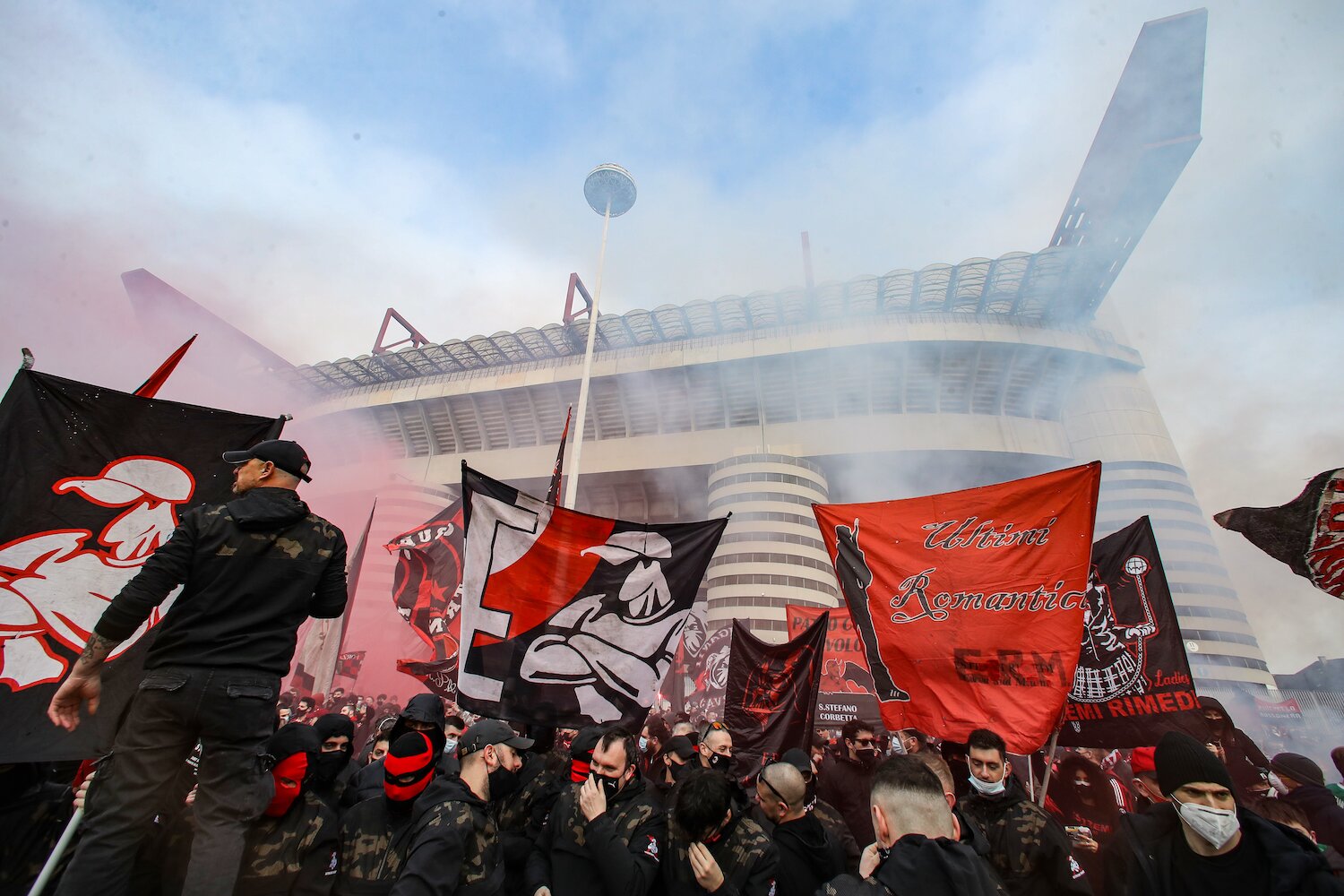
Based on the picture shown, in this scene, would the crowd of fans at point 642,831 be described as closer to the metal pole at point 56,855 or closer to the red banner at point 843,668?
the metal pole at point 56,855

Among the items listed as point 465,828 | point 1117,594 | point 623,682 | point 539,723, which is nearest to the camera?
point 465,828

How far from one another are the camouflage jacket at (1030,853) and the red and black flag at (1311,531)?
1.40 metres

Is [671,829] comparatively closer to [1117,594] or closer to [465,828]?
[465,828]

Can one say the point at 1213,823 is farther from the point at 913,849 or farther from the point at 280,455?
the point at 280,455

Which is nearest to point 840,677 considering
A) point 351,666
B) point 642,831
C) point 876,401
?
point 642,831

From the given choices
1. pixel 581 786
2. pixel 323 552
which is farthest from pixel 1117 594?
pixel 323 552

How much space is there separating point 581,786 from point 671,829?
0.37 metres

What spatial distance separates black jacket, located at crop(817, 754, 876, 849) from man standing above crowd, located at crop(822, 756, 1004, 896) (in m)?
2.47

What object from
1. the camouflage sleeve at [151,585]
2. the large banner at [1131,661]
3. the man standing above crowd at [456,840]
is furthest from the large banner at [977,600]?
the camouflage sleeve at [151,585]

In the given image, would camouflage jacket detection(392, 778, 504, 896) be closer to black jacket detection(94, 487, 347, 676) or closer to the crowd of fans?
the crowd of fans

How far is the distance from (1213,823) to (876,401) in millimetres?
21855

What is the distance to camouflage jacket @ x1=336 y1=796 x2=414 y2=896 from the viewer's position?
1.84 metres

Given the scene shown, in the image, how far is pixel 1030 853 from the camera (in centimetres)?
223

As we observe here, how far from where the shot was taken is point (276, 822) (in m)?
2.01
